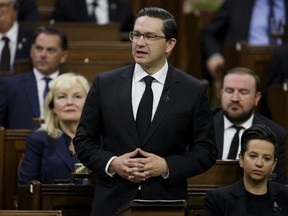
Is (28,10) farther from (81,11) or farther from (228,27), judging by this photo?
(228,27)

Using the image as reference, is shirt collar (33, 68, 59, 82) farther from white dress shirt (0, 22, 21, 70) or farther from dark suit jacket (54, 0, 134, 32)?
dark suit jacket (54, 0, 134, 32)

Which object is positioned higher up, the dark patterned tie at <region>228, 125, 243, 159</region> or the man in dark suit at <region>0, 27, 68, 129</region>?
the man in dark suit at <region>0, 27, 68, 129</region>

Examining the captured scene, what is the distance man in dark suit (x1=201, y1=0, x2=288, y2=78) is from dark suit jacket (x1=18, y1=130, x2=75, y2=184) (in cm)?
277

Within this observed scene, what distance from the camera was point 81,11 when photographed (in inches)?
322

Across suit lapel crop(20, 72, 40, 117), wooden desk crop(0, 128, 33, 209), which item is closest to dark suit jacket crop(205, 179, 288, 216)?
wooden desk crop(0, 128, 33, 209)

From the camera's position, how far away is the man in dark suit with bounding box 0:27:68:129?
6.22 m

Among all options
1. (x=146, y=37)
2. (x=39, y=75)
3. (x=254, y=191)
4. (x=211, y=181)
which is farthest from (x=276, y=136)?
(x=39, y=75)

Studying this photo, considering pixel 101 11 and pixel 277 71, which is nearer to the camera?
pixel 277 71

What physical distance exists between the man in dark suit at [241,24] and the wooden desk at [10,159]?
2.50 m

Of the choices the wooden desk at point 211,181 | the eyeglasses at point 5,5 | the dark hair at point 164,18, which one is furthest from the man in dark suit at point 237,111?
the eyeglasses at point 5,5

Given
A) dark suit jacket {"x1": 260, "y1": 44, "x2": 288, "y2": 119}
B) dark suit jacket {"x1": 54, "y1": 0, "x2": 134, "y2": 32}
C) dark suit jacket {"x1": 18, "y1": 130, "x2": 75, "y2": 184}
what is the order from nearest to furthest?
dark suit jacket {"x1": 18, "y1": 130, "x2": 75, "y2": 184}
dark suit jacket {"x1": 260, "y1": 44, "x2": 288, "y2": 119}
dark suit jacket {"x1": 54, "y1": 0, "x2": 134, "y2": 32}

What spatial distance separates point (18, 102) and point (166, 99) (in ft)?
7.54

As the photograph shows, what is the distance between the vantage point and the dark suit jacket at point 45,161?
5.13 m

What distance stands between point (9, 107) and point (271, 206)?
2.33m
